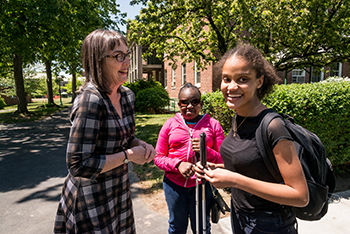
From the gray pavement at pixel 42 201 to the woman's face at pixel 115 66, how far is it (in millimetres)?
2457

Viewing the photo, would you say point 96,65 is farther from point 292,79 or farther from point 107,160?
point 292,79

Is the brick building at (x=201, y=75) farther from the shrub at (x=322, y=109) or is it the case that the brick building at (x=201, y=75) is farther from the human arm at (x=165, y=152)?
the human arm at (x=165, y=152)

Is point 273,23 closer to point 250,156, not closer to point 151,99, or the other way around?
point 250,156

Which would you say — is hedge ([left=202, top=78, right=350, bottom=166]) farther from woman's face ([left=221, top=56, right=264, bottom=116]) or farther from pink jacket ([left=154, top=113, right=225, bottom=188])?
woman's face ([left=221, top=56, right=264, bottom=116])

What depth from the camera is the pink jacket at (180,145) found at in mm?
2275

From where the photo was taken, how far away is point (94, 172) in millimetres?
1467

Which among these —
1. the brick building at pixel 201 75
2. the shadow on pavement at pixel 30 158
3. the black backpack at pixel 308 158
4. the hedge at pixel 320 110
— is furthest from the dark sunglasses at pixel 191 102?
the brick building at pixel 201 75

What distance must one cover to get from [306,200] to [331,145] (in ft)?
13.2

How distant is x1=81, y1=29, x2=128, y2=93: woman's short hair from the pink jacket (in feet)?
3.07

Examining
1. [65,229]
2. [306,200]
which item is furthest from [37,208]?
[306,200]

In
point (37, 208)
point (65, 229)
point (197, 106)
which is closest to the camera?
point (65, 229)

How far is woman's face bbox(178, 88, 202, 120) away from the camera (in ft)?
7.84

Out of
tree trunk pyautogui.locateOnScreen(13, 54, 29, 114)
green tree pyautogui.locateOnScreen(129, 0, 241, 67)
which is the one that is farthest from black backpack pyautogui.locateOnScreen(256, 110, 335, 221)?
tree trunk pyautogui.locateOnScreen(13, 54, 29, 114)

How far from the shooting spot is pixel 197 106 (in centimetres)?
242
